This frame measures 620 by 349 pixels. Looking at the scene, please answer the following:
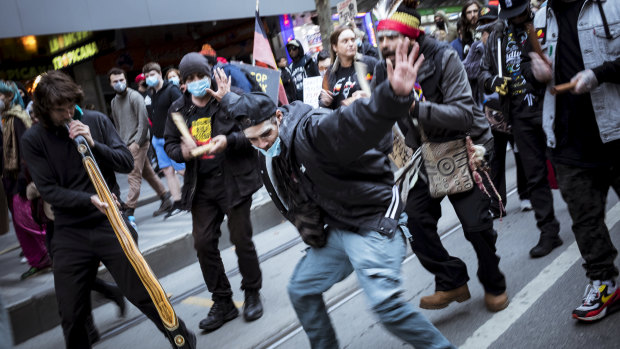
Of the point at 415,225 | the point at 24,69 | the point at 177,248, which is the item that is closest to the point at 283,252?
the point at 177,248

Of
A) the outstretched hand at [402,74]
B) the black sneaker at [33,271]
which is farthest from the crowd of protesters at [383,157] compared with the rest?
the black sneaker at [33,271]

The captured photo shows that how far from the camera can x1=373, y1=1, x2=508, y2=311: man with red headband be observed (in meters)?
3.16

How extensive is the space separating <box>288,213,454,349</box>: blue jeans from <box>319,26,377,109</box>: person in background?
2232 millimetres

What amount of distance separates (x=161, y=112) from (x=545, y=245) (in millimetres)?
5080

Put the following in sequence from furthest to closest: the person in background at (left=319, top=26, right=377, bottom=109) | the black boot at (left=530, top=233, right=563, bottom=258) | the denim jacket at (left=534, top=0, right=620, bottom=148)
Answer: the person in background at (left=319, top=26, right=377, bottom=109)
the black boot at (left=530, top=233, right=563, bottom=258)
the denim jacket at (left=534, top=0, right=620, bottom=148)

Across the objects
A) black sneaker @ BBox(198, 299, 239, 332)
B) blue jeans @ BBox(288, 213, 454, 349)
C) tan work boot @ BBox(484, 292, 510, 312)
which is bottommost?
black sneaker @ BBox(198, 299, 239, 332)

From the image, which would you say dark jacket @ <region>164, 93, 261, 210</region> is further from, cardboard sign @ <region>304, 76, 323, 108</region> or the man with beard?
cardboard sign @ <region>304, 76, 323, 108</region>

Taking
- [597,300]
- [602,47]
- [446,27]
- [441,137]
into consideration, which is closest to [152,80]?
[446,27]

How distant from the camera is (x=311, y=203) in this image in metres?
2.62

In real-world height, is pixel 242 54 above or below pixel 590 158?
above

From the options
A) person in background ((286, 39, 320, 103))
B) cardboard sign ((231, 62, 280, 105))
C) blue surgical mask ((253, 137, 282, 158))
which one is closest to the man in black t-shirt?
cardboard sign ((231, 62, 280, 105))

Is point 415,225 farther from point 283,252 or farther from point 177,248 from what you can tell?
point 177,248

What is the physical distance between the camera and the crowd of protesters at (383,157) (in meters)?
2.46

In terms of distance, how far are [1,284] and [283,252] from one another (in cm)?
284
